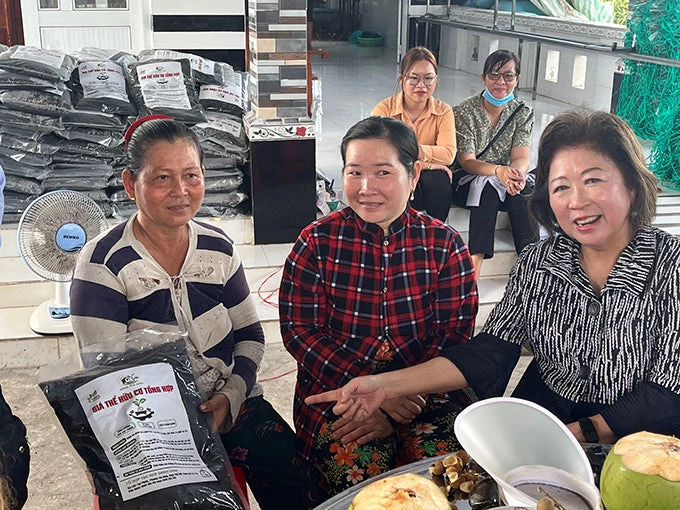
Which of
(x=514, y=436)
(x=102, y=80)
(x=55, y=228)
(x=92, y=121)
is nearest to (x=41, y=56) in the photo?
(x=102, y=80)

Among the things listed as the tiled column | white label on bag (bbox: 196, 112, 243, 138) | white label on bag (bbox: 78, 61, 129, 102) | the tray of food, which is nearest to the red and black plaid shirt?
the tray of food

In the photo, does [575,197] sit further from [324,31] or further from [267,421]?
[324,31]

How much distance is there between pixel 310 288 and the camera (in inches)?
75.5

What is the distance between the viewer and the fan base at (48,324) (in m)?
3.32

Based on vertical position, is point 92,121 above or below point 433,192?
above

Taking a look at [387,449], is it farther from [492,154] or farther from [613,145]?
[492,154]

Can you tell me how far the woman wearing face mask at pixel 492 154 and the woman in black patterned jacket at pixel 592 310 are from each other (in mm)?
2130

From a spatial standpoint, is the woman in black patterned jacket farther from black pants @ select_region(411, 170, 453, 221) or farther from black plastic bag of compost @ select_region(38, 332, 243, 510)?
black pants @ select_region(411, 170, 453, 221)

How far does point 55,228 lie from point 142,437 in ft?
6.01

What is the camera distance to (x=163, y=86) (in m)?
4.08

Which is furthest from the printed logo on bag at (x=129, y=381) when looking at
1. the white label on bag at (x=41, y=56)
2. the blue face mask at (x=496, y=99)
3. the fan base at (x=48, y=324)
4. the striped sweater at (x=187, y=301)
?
the blue face mask at (x=496, y=99)

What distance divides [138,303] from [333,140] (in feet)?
17.2

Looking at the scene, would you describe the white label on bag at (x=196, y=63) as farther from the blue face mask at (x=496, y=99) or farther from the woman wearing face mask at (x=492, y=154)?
the blue face mask at (x=496, y=99)

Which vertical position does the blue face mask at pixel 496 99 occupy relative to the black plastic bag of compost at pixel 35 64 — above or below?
below
